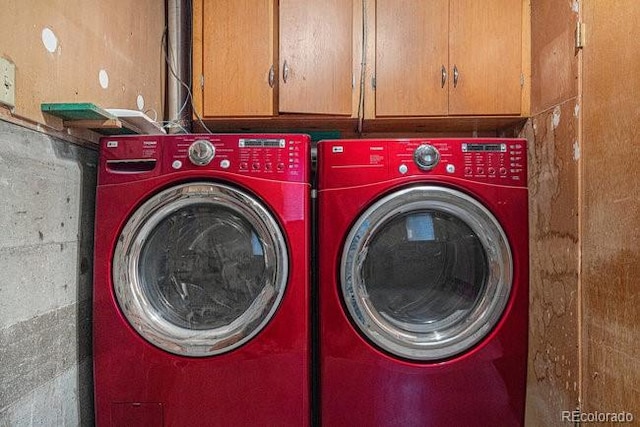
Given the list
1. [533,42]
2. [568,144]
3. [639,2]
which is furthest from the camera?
[533,42]

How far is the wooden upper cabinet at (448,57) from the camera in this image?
1749mm

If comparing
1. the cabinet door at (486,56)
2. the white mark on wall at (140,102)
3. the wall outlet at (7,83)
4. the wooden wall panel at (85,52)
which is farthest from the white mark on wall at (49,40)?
the cabinet door at (486,56)

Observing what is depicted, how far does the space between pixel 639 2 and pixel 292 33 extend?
1175 mm

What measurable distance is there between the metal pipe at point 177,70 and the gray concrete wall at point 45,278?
1.54 feet

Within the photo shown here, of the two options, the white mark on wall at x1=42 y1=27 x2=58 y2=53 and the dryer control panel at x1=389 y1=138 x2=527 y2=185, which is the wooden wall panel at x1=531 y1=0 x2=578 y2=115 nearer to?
the dryer control panel at x1=389 y1=138 x2=527 y2=185

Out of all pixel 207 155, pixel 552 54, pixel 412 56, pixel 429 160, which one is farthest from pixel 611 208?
pixel 207 155

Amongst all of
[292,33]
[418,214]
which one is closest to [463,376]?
[418,214]

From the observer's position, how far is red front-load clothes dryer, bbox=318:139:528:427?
141 cm

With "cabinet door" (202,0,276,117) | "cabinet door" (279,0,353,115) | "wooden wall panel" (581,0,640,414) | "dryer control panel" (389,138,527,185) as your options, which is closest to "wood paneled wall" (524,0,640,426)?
"wooden wall panel" (581,0,640,414)

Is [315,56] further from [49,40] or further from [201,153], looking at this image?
[49,40]

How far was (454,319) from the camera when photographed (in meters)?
1.45

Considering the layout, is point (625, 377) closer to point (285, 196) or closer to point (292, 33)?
point (285, 196)

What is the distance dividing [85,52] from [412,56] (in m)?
1.23

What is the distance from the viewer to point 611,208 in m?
1.13
